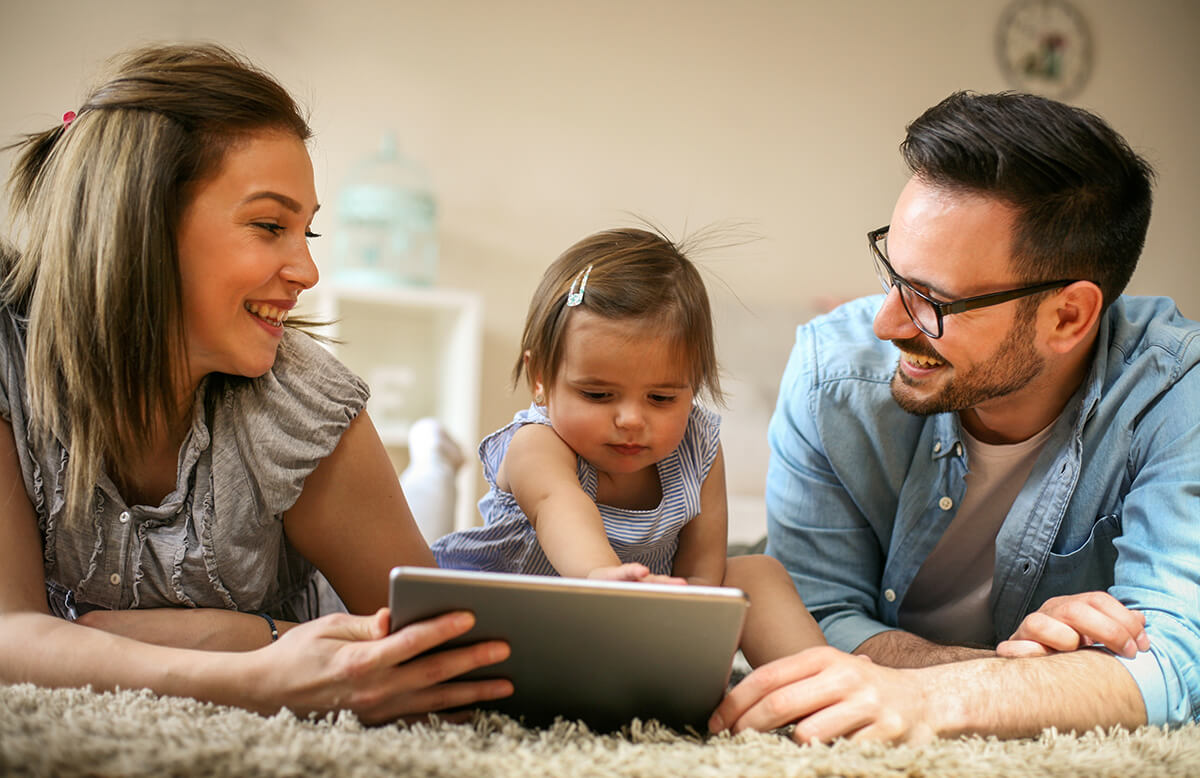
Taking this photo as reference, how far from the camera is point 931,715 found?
3.10 feet

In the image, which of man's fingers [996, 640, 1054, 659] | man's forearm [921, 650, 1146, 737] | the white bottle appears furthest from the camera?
the white bottle

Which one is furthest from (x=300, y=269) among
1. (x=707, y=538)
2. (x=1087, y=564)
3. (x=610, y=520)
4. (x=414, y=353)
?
(x=414, y=353)

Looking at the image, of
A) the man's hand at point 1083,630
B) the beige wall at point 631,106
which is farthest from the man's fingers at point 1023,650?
the beige wall at point 631,106

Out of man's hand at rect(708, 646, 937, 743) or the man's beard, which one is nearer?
man's hand at rect(708, 646, 937, 743)

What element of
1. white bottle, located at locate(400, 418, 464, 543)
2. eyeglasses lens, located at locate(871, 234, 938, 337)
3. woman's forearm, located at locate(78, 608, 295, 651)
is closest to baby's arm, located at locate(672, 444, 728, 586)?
eyeglasses lens, located at locate(871, 234, 938, 337)

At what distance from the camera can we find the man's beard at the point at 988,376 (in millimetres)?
1386

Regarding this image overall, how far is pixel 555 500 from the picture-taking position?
1208 millimetres

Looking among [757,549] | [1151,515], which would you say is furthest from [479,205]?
[1151,515]

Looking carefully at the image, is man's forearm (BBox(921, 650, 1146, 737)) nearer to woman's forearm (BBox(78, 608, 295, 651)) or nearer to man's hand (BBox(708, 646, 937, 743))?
man's hand (BBox(708, 646, 937, 743))

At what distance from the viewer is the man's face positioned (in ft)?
4.47

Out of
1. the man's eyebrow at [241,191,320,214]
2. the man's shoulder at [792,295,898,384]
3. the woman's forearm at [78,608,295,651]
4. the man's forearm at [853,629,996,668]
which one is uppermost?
the man's eyebrow at [241,191,320,214]

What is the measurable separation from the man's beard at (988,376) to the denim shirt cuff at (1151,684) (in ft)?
1.51

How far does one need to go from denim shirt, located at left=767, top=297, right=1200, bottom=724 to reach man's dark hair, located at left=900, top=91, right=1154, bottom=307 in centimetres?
14

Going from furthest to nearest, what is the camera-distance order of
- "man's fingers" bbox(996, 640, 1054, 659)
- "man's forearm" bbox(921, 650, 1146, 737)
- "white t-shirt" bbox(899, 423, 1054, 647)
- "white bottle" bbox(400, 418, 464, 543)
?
"white bottle" bbox(400, 418, 464, 543) → "white t-shirt" bbox(899, 423, 1054, 647) → "man's fingers" bbox(996, 640, 1054, 659) → "man's forearm" bbox(921, 650, 1146, 737)
